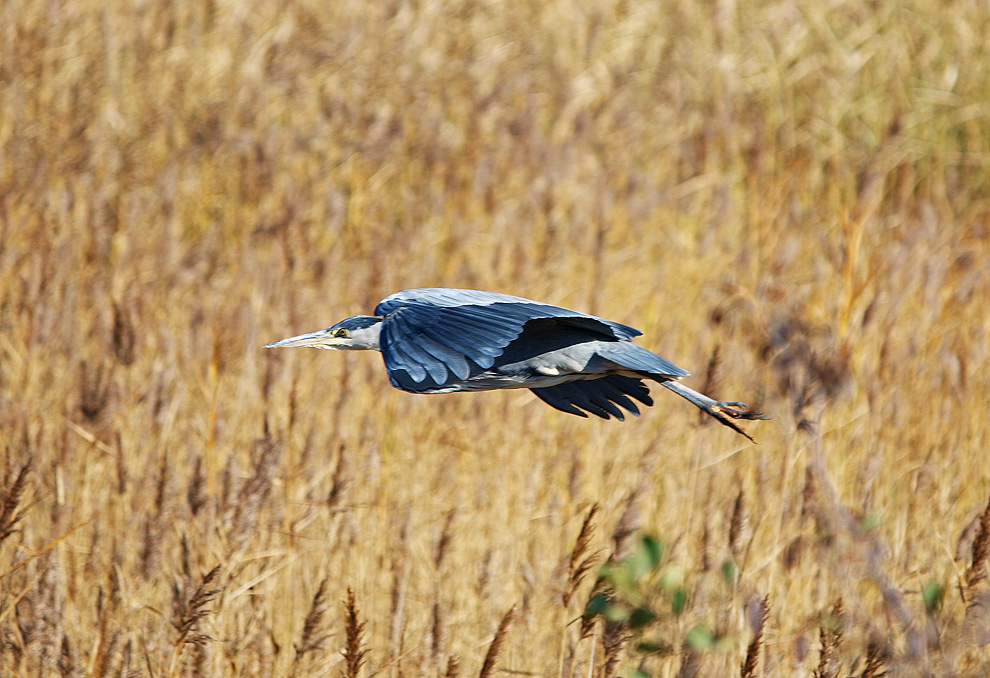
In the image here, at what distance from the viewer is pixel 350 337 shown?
2.12 metres

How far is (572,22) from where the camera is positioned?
17.9ft

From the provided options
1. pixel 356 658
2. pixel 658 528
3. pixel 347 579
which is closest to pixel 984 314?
pixel 658 528

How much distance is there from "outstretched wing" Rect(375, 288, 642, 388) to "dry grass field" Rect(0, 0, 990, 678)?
1.18 ft

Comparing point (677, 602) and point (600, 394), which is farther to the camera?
point (600, 394)

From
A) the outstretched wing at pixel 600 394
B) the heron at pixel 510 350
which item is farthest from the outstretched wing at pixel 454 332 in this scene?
the outstretched wing at pixel 600 394

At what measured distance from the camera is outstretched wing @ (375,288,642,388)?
1821mm

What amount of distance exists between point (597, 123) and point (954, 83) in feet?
6.40

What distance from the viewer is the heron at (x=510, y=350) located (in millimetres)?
1844

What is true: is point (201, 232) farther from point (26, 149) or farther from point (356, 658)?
point (356, 658)

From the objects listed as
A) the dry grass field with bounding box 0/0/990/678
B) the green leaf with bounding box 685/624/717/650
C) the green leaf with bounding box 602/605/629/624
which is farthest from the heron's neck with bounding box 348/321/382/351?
the green leaf with bounding box 685/624/717/650

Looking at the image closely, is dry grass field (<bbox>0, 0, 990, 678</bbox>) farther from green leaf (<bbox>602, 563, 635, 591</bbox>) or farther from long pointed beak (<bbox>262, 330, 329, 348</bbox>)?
long pointed beak (<bbox>262, 330, 329, 348</bbox>)

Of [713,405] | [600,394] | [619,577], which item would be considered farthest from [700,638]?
[600,394]

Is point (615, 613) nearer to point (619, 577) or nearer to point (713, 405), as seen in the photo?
point (619, 577)

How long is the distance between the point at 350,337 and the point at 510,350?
0.36m
